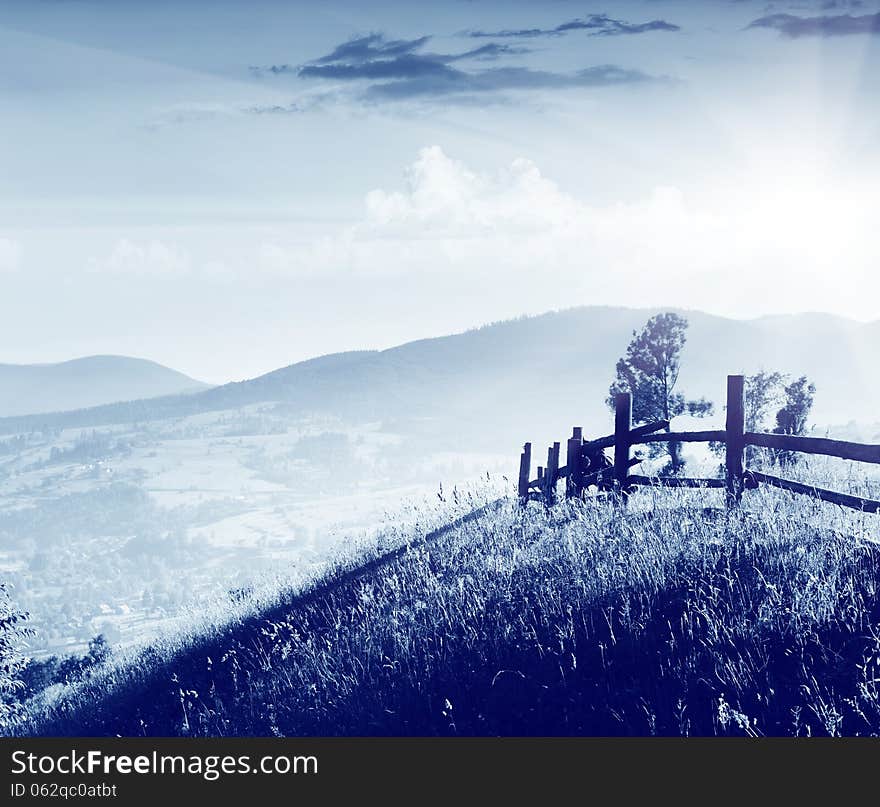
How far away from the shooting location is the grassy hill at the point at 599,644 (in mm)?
4789

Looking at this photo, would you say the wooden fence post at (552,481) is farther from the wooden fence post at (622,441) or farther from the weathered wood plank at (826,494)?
the weathered wood plank at (826,494)

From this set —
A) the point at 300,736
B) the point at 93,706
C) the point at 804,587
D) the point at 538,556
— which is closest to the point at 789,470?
the point at 538,556

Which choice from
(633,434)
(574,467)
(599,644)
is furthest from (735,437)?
(599,644)

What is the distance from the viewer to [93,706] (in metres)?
10.5

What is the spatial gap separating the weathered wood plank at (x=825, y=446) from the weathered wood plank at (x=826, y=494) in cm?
40

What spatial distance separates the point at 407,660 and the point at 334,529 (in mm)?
6837

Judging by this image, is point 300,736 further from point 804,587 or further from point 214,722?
point 804,587

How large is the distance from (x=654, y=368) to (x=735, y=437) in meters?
24.4

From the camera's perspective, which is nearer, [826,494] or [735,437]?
[826,494]

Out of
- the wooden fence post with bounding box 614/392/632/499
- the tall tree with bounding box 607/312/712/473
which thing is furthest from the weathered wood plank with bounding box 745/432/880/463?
the tall tree with bounding box 607/312/712/473

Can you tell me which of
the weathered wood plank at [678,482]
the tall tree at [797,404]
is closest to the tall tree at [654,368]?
the tall tree at [797,404]

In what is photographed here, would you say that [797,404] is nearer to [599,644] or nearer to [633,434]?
[633,434]

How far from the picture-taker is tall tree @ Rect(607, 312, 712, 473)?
32781 millimetres

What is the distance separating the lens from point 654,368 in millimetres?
32969
